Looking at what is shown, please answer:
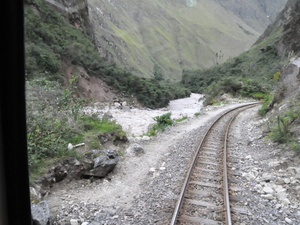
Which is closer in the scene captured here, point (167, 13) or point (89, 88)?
point (89, 88)

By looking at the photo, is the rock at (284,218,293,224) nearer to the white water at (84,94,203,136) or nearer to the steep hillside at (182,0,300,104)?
the white water at (84,94,203,136)

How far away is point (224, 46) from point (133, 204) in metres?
204

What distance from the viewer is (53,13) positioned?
105 ft

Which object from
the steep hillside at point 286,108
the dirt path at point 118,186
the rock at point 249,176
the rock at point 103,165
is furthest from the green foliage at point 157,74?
the rock at point 249,176

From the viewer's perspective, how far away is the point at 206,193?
5734 millimetres

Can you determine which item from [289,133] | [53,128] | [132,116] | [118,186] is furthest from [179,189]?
[132,116]

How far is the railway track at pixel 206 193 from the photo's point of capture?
→ 471 cm

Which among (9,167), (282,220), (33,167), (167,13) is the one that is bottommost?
(282,220)

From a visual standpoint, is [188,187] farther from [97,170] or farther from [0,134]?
[0,134]

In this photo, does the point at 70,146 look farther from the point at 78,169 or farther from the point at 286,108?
the point at 286,108

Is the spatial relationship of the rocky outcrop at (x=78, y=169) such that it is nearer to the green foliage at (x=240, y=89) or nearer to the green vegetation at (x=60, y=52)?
the green vegetation at (x=60, y=52)

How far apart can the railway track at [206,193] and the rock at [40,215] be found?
2.29m

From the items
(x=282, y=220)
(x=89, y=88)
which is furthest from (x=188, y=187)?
(x=89, y=88)

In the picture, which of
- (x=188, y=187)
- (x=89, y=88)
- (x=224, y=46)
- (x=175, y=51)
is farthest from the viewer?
(x=224, y=46)
